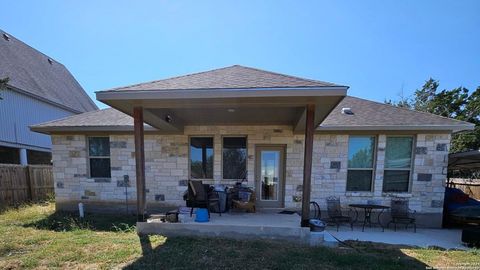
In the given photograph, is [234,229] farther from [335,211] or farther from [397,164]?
[397,164]

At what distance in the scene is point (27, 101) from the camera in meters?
12.7

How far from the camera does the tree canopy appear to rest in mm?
15712

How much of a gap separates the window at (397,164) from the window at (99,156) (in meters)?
8.47

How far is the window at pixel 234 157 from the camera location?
7.09m

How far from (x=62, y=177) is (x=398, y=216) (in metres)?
10.1

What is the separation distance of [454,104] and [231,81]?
77.7ft

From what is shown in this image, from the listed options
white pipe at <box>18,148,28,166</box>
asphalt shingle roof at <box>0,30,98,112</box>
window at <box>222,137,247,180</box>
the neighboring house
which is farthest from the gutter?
white pipe at <box>18,148,28,166</box>

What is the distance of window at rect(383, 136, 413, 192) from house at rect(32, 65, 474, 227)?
3 cm

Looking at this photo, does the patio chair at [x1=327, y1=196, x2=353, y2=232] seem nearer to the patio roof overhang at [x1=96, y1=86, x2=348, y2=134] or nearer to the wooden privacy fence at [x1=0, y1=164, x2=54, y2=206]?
the patio roof overhang at [x1=96, y1=86, x2=348, y2=134]

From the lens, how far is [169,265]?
343 centimetres

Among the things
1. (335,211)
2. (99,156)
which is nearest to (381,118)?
(335,211)

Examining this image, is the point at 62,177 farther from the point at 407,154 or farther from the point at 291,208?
the point at 407,154

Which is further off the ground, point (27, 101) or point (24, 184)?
point (27, 101)

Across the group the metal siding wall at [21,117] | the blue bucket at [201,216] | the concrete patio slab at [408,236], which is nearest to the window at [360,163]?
the concrete patio slab at [408,236]
